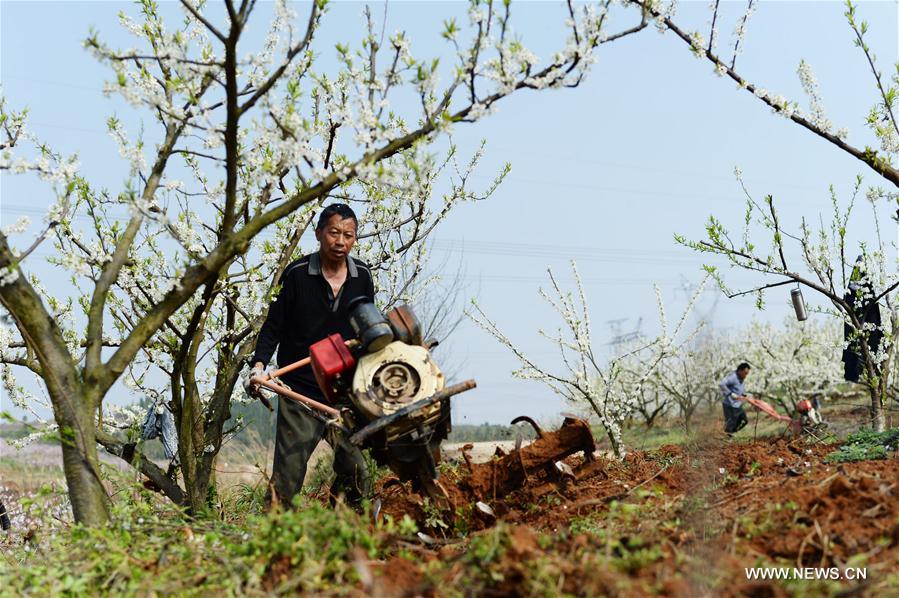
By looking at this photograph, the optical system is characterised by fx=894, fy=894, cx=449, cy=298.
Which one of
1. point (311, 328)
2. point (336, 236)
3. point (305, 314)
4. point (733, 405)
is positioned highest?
point (336, 236)

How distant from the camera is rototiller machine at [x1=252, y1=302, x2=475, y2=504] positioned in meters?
4.84

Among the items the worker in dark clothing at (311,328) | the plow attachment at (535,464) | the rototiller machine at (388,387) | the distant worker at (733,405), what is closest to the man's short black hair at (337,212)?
the worker in dark clothing at (311,328)

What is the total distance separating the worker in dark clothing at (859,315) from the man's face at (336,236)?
227 inches

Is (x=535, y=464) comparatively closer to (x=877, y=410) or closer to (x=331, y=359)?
(x=331, y=359)

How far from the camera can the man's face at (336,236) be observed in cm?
578

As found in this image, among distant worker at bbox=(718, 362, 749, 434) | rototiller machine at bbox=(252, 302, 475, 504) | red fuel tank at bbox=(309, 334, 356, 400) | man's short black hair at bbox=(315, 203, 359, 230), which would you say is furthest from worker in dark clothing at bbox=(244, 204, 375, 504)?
distant worker at bbox=(718, 362, 749, 434)

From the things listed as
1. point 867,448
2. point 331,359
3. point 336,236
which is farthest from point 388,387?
point 867,448

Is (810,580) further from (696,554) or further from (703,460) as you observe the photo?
(703,460)

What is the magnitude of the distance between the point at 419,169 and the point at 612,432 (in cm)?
528

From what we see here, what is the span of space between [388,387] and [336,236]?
52.0 inches

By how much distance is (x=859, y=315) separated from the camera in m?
9.92

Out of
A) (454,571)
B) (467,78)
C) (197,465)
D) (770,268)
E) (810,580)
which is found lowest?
(810,580)

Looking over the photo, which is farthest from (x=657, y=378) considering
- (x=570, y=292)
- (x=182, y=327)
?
(x=182, y=327)

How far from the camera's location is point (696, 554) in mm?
3449
